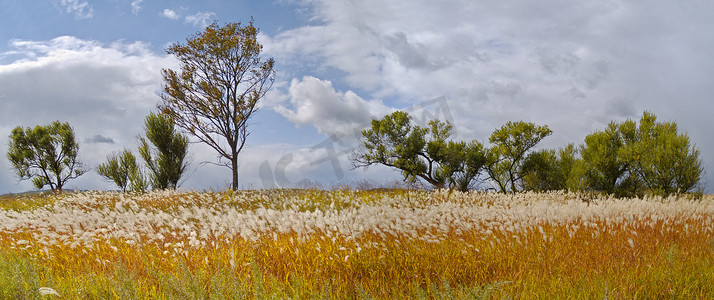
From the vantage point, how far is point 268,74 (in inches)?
795

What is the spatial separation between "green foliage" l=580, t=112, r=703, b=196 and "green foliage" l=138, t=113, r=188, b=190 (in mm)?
20044

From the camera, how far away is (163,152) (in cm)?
2116

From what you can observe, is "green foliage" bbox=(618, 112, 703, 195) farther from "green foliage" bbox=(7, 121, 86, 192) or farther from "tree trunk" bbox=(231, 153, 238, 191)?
"green foliage" bbox=(7, 121, 86, 192)

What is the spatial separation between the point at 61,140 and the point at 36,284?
97.6 ft

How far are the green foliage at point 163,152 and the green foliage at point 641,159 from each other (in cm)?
2004

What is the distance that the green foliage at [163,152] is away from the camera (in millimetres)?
21016

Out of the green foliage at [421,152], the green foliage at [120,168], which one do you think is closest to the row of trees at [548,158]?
the green foliage at [421,152]

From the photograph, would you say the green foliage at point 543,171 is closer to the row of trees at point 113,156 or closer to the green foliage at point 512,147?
the green foliage at point 512,147

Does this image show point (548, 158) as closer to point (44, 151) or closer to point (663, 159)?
point (663, 159)

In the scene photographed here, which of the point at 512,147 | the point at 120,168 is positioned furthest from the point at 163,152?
the point at 512,147

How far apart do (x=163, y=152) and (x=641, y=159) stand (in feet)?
72.0

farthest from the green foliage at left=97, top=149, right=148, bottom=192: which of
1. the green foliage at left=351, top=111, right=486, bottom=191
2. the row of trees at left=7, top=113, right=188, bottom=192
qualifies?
the green foliage at left=351, top=111, right=486, bottom=191

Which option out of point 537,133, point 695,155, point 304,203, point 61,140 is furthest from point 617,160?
point 61,140

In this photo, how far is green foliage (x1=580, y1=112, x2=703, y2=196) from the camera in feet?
49.8
